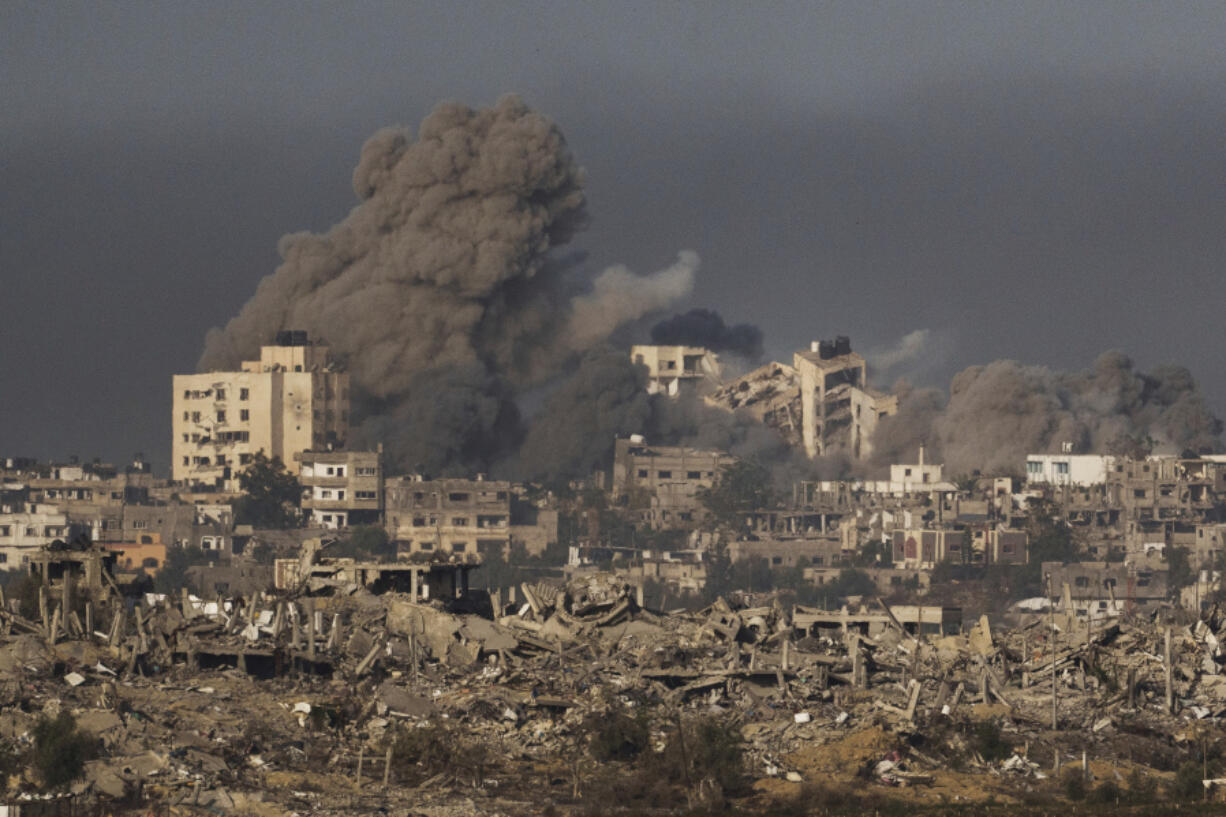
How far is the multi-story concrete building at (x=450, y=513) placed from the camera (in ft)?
377

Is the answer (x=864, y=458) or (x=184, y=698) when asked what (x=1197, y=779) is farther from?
(x=864, y=458)

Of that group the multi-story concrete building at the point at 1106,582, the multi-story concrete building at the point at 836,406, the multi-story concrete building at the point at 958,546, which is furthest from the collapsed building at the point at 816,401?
the multi-story concrete building at the point at 1106,582

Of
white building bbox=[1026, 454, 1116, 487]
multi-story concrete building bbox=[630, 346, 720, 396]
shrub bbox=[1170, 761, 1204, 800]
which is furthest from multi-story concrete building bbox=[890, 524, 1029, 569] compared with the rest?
shrub bbox=[1170, 761, 1204, 800]

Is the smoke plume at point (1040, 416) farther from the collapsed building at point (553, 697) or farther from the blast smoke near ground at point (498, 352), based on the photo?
the collapsed building at point (553, 697)

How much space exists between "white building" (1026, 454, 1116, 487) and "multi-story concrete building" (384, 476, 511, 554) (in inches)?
902

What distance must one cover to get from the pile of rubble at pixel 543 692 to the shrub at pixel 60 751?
221 millimetres

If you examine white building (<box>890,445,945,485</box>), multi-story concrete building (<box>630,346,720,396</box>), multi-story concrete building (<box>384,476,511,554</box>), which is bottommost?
multi-story concrete building (<box>384,476,511,554</box>)

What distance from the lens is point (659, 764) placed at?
122 feet

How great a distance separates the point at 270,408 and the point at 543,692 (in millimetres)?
82609

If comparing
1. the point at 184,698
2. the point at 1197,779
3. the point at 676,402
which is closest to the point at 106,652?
the point at 184,698

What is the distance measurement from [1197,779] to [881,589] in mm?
70040

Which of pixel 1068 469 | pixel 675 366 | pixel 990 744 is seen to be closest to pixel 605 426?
pixel 675 366

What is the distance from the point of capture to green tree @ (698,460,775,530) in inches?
4781

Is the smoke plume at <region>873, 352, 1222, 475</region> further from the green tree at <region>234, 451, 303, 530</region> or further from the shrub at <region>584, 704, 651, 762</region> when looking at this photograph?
the shrub at <region>584, 704, 651, 762</region>
